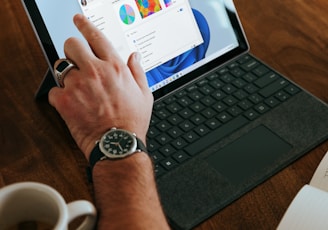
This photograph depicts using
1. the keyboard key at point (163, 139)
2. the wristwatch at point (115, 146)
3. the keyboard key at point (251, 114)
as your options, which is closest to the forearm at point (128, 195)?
the wristwatch at point (115, 146)

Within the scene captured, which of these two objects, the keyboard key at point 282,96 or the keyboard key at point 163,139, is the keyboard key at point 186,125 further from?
the keyboard key at point 282,96

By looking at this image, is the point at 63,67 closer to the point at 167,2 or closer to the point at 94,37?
the point at 94,37

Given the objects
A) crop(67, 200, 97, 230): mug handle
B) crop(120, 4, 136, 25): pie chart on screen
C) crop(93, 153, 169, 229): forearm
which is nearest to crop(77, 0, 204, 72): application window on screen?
crop(120, 4, 136, 25): pie chart on screen

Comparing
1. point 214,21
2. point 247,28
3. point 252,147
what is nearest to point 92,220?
point 252,147

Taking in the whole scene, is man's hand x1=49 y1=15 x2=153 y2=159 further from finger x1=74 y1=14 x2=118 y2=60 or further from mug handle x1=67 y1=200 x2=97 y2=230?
mug handle x1=67 y1=200 x2=97 y2=230

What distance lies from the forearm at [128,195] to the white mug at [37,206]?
2.8 inches

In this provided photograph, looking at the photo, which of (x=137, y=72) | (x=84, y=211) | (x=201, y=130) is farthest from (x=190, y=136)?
(x=84, y=211)

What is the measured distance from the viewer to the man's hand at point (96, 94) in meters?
0.79

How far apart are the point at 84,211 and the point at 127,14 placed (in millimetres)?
373

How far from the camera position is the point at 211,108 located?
36.6 inches

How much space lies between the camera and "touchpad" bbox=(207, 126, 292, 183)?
2.79 ft

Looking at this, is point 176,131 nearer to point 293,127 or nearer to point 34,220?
point 293,127

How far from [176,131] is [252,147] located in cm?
11

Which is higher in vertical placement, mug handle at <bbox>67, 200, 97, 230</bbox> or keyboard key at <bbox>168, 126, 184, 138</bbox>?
mug handle at <bbox>67, 200, 97, 230</bbox>
